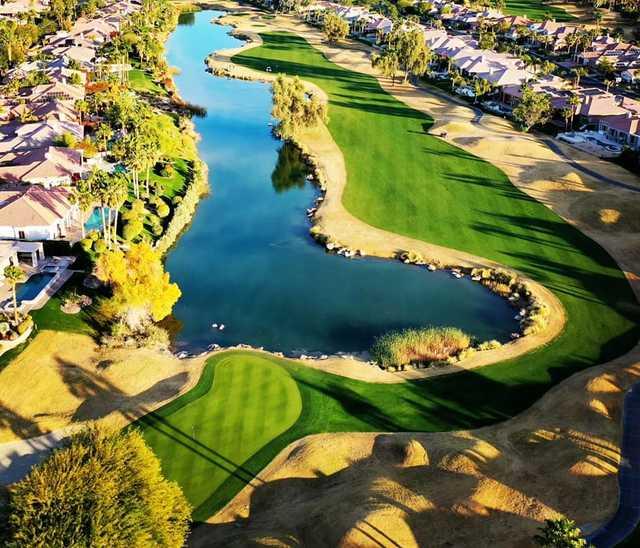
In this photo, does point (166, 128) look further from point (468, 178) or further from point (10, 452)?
point (10, 452)

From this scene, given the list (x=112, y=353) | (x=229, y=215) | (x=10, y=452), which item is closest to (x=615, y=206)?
(x=229, y=215)

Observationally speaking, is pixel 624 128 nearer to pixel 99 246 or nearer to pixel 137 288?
pixel 99 246

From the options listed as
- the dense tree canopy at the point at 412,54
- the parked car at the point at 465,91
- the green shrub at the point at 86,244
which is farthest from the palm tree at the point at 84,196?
the dense tree canopy at the point at 412,54

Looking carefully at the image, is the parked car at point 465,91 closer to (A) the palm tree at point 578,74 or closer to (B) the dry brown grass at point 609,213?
(A) the palm tree at point 578,74

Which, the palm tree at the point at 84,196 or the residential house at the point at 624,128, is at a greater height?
the residential house at the point at 624,128

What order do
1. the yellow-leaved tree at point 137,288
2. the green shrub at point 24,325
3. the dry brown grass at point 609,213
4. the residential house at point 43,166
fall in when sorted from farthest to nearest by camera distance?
the dry brown grass at point 609,213, the residential house at point 43,166, the yellow-leaved tree at point 137,288, the green shrub at point 24,325

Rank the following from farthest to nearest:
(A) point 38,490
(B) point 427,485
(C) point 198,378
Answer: (C) point 198,378
(B) point 427,485
(A) point 38,490
